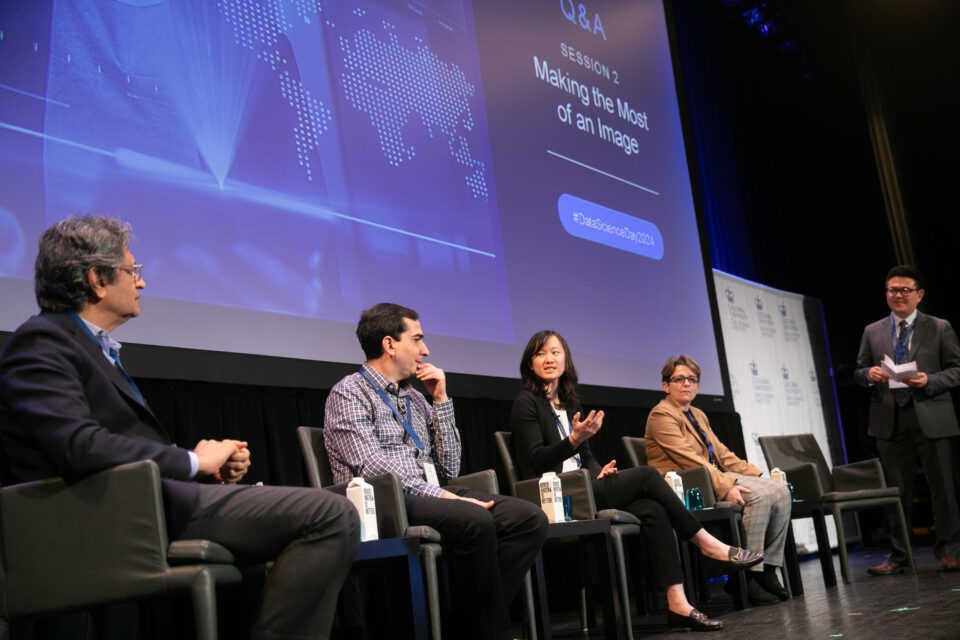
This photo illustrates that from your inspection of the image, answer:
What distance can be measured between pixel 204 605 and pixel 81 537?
0.26 metres

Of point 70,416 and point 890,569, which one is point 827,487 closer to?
point 890,569

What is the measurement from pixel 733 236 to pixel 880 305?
1.61m

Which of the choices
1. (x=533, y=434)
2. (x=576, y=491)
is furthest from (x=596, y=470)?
(x=576, y=491)

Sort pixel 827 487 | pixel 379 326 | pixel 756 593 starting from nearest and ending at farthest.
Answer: pixel 379 326 → pixel 756 593 → pixel 827 487

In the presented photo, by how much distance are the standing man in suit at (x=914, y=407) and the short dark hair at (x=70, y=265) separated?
3.89 m

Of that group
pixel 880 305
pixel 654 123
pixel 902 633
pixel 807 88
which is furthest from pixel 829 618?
pixel 807 88

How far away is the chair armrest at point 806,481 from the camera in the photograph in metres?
4.46

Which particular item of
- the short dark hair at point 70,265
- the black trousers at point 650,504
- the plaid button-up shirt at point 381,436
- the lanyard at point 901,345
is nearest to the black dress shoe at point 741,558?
the black trousers at point 650,504

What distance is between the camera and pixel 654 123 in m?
5.84

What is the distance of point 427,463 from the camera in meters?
2.81

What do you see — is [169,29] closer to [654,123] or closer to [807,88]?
[654,123]

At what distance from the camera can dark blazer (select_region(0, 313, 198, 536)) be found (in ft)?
5.31

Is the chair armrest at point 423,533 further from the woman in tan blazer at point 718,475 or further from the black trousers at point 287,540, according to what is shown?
the woman in tan blazer at point 718,475

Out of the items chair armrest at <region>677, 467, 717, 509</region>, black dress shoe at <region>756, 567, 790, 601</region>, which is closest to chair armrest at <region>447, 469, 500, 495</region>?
chair armrest at <region>677, 467, 717, 509</region>
